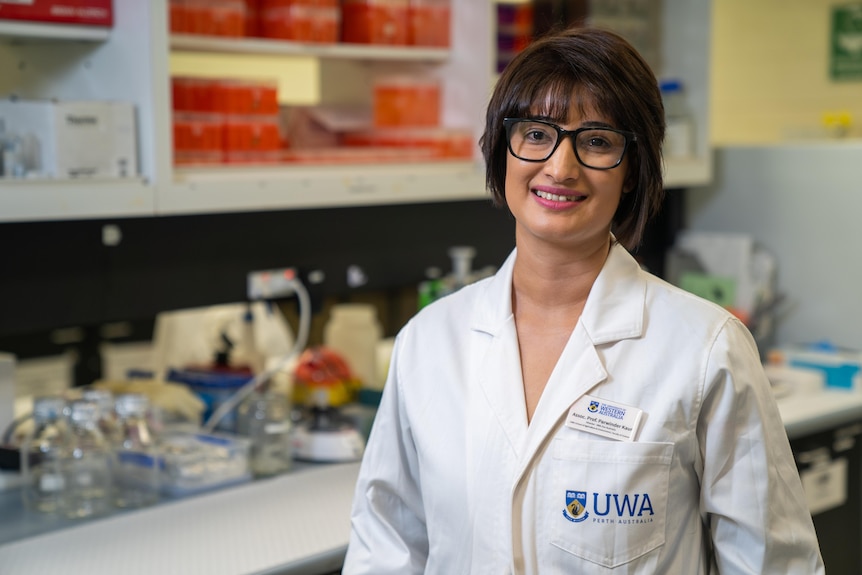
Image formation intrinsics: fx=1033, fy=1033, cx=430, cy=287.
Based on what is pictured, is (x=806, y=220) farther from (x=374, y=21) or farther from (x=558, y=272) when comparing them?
(x=558, y=272)

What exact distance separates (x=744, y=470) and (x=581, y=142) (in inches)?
18.7

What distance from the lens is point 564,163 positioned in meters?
1.34

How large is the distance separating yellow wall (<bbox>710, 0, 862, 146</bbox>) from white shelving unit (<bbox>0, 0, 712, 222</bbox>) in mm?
1384

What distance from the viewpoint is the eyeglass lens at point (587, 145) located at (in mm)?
1359

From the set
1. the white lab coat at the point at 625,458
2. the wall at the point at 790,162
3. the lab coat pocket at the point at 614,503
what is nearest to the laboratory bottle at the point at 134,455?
the white lab coat at the point at 625,458

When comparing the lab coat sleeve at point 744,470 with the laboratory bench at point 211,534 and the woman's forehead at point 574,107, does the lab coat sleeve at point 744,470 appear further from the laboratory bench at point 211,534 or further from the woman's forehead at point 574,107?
the laboratory bench at point 211,534

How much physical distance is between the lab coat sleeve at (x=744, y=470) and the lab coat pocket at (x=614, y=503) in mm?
64

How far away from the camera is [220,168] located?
2.34 m

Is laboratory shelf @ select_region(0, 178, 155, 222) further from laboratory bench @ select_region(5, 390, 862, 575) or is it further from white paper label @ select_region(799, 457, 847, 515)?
white paper label @ select_region(799, 457, 847, 515)

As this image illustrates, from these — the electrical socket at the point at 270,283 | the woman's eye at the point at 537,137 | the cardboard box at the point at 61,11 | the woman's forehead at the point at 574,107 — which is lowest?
the electrical socket at the point at 270,283

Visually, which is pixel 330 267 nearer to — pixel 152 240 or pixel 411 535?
pixel 152 240

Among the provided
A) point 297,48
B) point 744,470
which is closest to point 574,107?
point 744,470

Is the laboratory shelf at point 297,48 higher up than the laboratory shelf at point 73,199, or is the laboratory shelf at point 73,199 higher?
the laboratory shelf at point 297,48

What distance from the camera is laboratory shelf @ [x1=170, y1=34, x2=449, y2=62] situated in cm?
234
